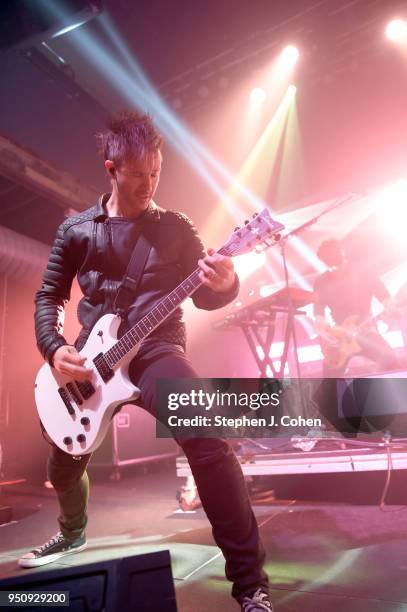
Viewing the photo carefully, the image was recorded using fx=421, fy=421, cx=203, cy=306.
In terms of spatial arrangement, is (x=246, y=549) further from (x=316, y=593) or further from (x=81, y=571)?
(x=81, y=571)

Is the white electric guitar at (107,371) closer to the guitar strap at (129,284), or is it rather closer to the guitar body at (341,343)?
the guitar strap at (129,284)

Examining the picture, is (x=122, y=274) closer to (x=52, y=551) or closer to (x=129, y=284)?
(x=129, y=284)

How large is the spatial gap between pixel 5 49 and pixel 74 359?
12.3 feet

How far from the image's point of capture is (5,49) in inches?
164

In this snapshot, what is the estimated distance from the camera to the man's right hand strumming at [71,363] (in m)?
2.03

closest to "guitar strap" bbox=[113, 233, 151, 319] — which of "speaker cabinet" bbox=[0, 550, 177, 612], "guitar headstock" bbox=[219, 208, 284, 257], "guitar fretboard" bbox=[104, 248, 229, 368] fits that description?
"guitar fretboard" bbox=[104, 248, 229, 368]

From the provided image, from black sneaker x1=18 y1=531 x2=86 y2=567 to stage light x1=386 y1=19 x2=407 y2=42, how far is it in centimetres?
639

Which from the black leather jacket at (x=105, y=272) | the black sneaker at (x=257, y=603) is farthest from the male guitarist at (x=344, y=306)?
the black sneaker at (x=257, y=603)

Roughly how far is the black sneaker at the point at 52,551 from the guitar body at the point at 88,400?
2.38 feet

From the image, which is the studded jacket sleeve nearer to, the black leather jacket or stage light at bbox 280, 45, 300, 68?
the black leather jacket

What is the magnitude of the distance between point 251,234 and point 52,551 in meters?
2.09

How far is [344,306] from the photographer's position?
18.6ft

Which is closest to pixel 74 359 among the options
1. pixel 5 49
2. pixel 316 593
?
pixel 316 593

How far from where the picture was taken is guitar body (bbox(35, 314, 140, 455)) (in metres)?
1.98
